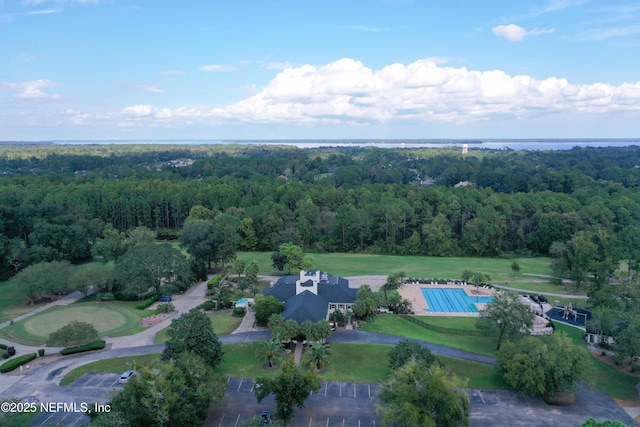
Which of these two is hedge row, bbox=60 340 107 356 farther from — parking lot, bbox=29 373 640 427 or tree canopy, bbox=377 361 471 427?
tree canopy, bbox=377 361 471 427

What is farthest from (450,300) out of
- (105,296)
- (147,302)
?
(105,296)

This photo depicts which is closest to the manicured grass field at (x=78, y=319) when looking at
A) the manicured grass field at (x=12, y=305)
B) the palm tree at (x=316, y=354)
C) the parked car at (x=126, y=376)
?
the manicured grass field at (x=12, y=305)

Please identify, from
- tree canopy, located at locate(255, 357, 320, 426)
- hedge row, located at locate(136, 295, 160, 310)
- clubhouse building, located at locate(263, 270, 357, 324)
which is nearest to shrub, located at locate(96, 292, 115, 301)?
hedge row, located at locate(136, 295, 160, 310)

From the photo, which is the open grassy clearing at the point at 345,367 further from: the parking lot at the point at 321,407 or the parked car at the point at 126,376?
the parking lot at the point at 321,407

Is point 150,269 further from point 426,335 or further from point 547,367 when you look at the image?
point 547,367

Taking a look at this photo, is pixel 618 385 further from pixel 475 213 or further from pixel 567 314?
pixel 475 213

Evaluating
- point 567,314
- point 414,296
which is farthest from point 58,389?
point 567,314
